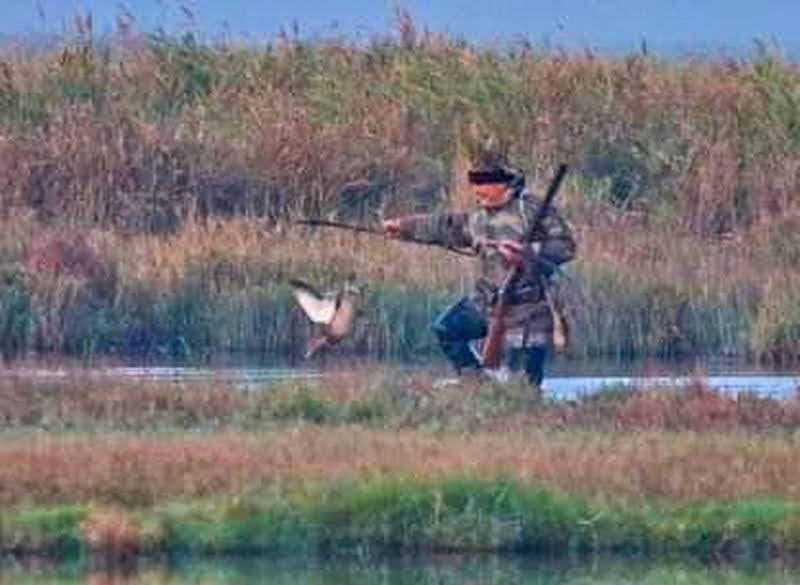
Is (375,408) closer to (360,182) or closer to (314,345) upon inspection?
(314,345)

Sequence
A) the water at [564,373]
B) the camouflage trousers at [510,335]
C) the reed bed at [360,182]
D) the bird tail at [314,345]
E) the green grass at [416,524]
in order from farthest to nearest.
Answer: the reed bed at [360,182]
the bird tail at [314,345]
the water at [564,373]
the camouflage trousers at [510,335]
the green grass at [416,524]

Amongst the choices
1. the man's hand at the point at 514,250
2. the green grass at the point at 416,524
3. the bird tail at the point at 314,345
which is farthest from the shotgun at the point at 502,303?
the green grass at the point at 416,524

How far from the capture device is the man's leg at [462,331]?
20016 mm

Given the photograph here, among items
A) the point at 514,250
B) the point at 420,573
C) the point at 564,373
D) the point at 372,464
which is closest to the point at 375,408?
the point at 514,250

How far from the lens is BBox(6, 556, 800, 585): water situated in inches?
594

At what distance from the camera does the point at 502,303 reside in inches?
777

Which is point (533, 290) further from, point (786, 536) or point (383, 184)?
point (383, 184)

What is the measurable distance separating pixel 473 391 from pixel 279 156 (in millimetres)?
8901

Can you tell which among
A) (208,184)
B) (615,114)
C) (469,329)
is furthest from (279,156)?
(469,329)

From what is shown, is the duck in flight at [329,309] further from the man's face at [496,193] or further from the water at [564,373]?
the man's face at [496,193]

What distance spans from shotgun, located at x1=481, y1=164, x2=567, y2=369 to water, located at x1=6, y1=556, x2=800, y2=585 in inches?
171

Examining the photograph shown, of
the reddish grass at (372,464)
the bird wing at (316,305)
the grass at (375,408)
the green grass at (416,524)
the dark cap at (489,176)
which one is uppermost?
the dark cap at (489,176)

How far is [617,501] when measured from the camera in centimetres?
1584

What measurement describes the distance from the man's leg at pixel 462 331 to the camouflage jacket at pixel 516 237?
11 cm
